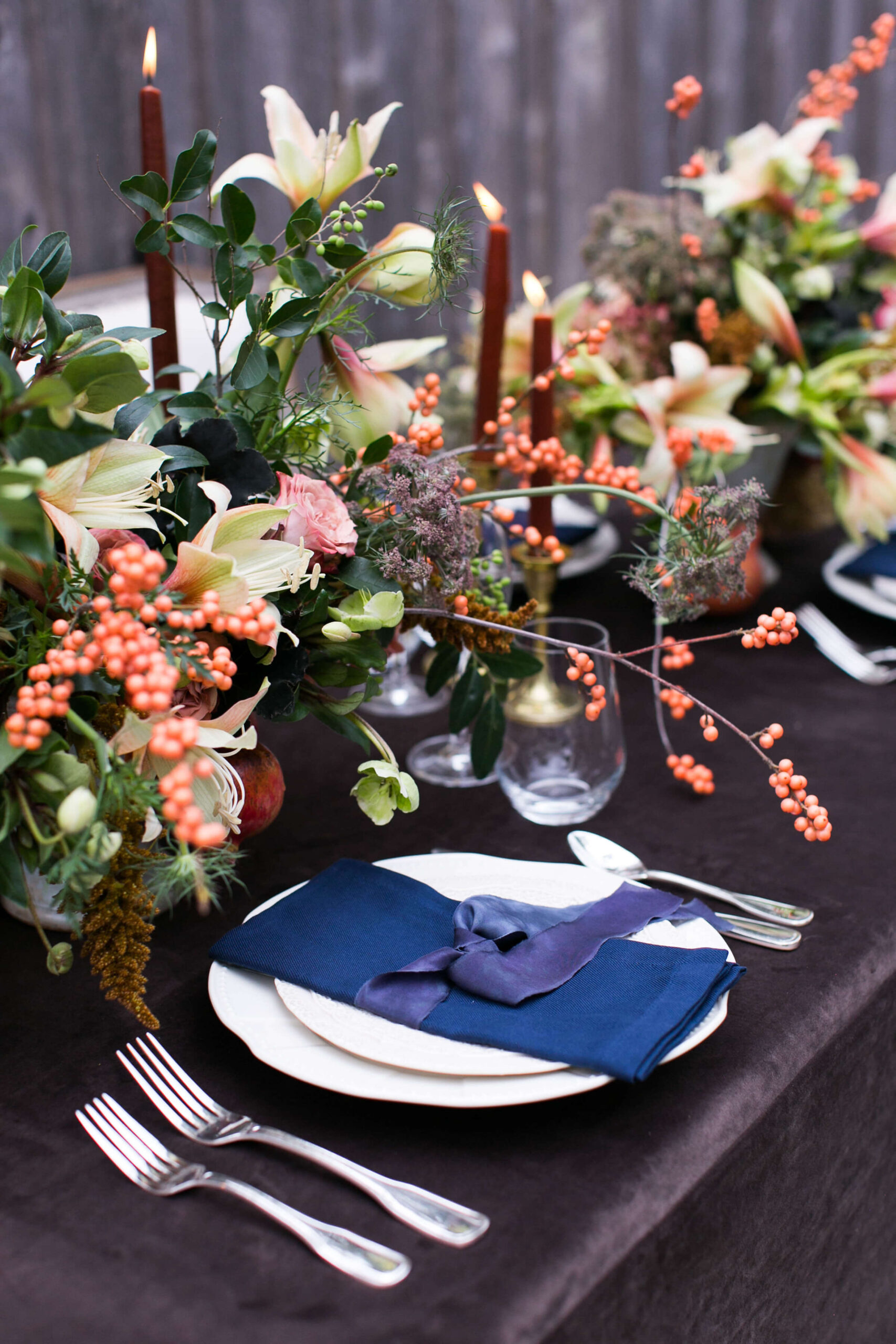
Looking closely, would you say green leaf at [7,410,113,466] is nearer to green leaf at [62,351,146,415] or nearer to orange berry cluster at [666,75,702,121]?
green leaf at [62,351,146,415]

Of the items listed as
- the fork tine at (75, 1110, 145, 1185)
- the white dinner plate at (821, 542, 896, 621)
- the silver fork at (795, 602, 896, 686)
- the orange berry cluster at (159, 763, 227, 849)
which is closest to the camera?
the orange berry cluster at (159, 763, 227, 849)

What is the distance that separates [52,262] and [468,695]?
1.33 feet

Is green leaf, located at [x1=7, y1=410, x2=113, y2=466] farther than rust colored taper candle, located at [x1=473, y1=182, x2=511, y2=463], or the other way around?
rust colored taper candle, located at [x1=473, y1=182, x2=511, y2=463]

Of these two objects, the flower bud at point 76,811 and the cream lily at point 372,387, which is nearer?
the flower bud at point 76,811

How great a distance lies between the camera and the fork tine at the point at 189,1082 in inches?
22.8

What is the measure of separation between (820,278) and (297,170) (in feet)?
2.62

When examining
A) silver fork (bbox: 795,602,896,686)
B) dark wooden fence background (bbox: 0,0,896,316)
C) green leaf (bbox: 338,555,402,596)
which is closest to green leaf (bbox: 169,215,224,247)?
green leaf (bbox: 338,555,402,596)

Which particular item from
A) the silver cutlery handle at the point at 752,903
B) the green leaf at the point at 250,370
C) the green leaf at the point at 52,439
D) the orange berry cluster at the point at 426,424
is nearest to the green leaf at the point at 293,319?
the green leaf at the point at 250,370

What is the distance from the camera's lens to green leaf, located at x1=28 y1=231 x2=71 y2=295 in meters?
0.64

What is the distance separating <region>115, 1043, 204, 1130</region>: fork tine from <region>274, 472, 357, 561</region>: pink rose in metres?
0.30

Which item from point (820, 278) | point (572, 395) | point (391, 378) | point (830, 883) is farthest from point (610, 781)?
point (820, 278)

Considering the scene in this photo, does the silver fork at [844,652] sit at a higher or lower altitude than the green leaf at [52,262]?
lower

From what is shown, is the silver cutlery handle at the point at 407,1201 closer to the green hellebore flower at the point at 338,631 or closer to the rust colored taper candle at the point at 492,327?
the green hellebore flower at the point at 338,631

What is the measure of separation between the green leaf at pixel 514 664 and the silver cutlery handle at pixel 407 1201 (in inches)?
15.3
